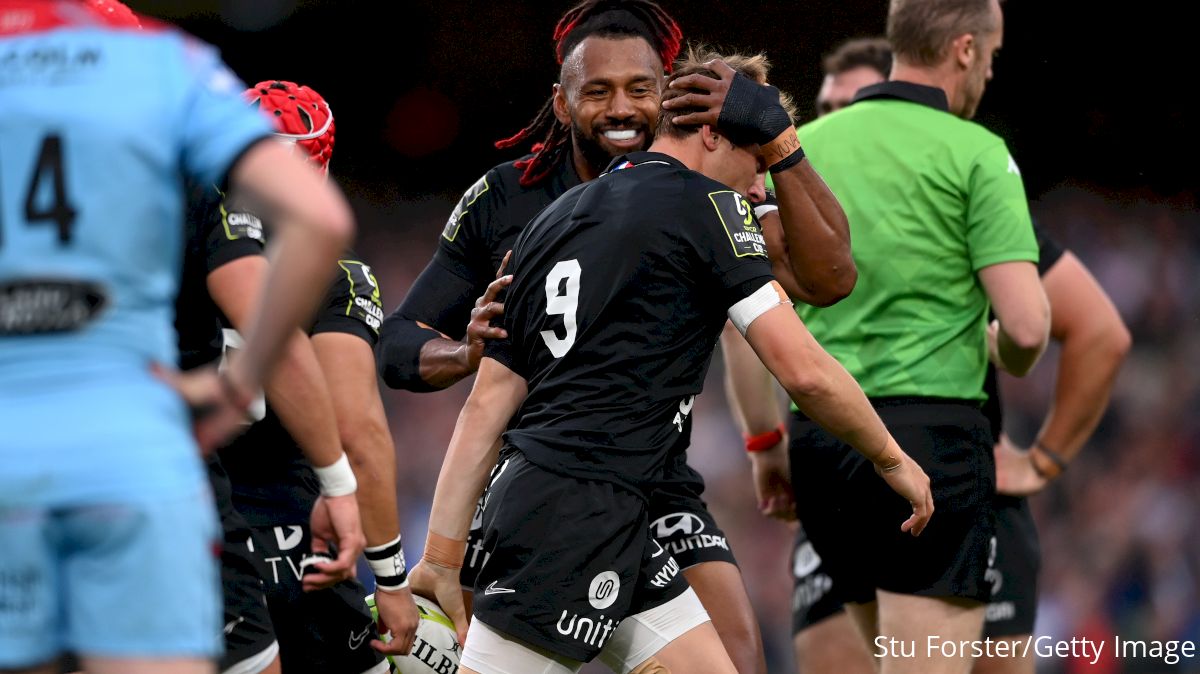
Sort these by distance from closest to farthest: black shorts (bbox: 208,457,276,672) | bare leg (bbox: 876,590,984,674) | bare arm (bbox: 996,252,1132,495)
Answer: black shorts (bbox: 208,457,276,672) → bare leg (bbox: 876,590,984,674) → bare arm (bbox: 996,252,1132,495)

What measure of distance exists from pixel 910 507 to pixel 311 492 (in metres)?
1.91

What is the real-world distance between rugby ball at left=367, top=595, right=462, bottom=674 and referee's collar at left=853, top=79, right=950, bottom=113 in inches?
92.8

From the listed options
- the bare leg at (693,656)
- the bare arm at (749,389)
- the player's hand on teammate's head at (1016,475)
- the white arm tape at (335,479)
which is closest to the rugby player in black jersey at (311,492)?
the white arm tape at (335,479)

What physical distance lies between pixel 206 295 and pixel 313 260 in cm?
150

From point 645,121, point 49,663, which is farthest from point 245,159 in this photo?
point 645,121

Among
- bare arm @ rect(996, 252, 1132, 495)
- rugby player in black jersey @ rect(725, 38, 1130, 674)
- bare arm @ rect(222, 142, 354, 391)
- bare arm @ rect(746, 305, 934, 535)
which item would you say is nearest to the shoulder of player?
bare arm @ rect(746, 305, 934, 535)

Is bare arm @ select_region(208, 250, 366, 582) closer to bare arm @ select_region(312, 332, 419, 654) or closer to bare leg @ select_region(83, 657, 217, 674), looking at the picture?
bare arm @ select_region(312, 332, 419, 654)

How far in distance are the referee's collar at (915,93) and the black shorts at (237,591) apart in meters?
2.75

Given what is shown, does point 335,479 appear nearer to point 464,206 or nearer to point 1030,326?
point 464,206

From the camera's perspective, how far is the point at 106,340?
2.27m

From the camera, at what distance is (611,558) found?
354cm

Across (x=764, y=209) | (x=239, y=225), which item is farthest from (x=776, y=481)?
(x=239, y=225)

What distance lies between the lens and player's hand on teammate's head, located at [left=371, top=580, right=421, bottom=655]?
4188 mm

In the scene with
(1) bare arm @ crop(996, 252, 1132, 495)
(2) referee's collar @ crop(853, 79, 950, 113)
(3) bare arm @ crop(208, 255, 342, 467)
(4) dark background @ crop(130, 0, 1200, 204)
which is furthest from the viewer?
(4) dark background @ crop(130, 0, 1200, 204)
